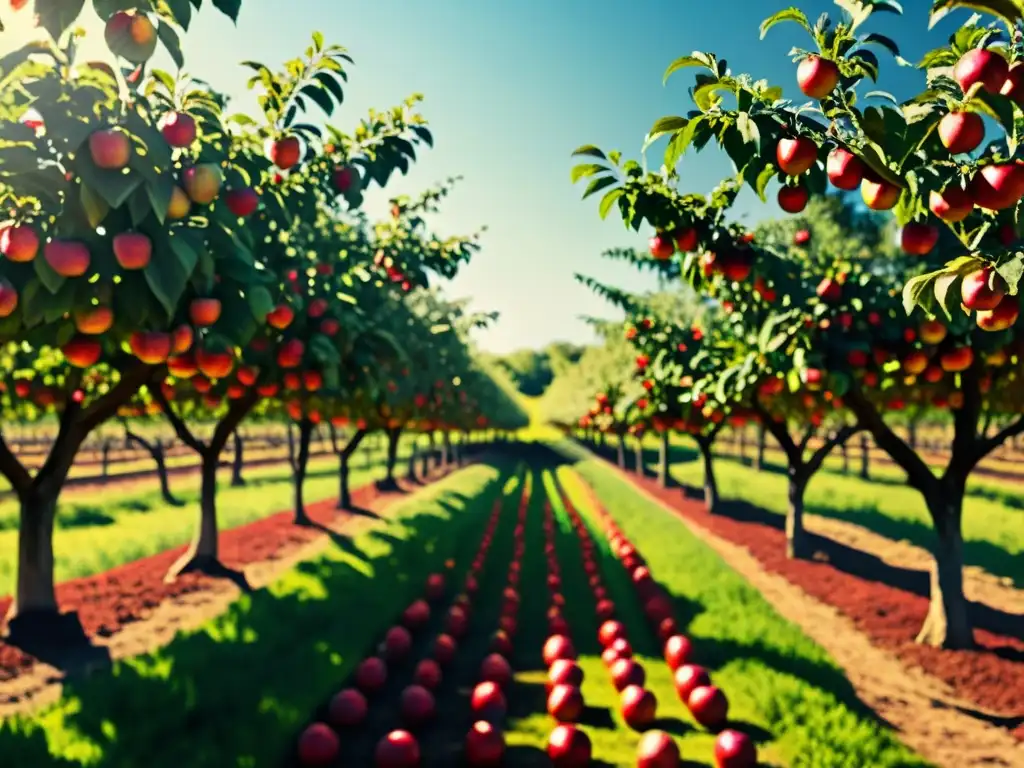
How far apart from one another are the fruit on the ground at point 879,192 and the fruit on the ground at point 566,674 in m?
7.37

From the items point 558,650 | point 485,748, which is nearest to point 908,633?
point 558,650

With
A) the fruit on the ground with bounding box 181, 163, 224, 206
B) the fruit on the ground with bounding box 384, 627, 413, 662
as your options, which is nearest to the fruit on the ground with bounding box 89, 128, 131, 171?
the fruit on the ground with bounding box 181, 163, 224, 206

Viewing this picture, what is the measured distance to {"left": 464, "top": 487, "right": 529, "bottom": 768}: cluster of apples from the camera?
23.8ft

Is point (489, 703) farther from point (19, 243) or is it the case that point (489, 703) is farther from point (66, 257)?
point (19, 243)

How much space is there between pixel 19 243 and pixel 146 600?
1092cm

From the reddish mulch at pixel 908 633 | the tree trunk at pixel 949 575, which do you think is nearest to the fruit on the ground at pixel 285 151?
the reddish mulch at pixel 908 633

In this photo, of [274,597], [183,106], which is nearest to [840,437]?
[274,597]

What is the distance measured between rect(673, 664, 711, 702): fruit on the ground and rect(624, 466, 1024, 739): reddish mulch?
3382mm

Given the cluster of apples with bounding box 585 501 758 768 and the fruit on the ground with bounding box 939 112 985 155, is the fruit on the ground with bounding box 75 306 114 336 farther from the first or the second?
the cluster of apples with bounding box 585 501 758 768

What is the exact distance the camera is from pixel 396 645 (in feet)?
33.3

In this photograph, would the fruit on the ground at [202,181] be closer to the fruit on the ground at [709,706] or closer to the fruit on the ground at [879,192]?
the fruit on the ground at [879,192]

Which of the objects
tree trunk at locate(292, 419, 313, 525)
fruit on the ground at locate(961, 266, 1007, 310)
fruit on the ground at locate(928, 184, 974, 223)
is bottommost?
tree trunk at locate(292, 419, 313, 525)

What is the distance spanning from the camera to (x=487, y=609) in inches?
523

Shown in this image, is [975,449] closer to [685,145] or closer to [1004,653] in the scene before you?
[1004,653]
